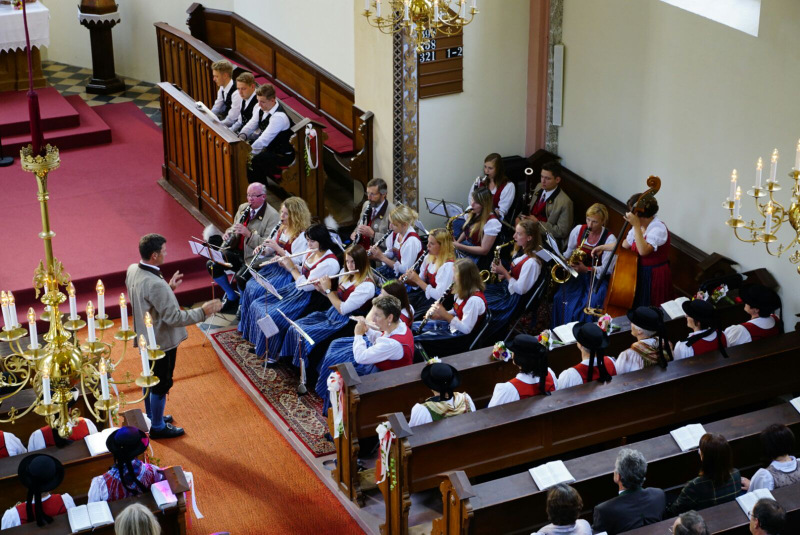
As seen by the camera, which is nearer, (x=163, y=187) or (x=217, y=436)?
(x=217, y=436)

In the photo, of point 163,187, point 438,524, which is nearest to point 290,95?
point 163,187

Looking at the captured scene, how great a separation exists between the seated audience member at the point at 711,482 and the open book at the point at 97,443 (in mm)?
3495

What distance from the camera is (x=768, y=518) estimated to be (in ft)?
17.6

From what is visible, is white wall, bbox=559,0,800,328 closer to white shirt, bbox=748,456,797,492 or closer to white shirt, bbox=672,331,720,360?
white shirt, bbox=672,331,720,360

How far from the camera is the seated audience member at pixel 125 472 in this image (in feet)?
19.5

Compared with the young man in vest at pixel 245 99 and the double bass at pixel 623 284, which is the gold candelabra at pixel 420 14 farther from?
the double bass at pixel 623 284

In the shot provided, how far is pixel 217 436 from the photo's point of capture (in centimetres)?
842

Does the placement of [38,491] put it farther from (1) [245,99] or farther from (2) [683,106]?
(2) [683,106]

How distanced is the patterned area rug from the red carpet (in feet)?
3.37

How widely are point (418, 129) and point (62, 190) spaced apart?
437cm

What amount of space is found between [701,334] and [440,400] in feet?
6.73

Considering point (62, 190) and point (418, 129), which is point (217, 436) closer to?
point (418, 129)

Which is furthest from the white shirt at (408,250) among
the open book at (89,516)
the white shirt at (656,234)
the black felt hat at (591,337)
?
the open book at (89,516)

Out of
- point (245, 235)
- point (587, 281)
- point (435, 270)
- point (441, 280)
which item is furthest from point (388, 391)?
point (245, 235)
